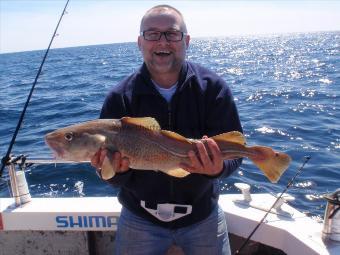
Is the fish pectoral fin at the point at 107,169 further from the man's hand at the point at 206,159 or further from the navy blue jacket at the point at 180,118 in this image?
the man's hand at the point at 206,159

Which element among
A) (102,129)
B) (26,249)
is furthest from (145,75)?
(26,249)

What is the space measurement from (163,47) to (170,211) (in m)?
1.40

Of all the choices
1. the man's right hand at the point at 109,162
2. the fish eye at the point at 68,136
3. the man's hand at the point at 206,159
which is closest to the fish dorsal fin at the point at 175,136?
the man's hand at the point at 206,159

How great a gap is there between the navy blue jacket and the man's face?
13cm

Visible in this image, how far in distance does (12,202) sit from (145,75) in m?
2.28

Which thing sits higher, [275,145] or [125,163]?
[125,163]

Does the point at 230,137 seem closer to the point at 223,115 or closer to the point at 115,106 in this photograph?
the point at 223,115

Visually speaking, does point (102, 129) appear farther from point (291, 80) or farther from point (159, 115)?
point (291, 80)

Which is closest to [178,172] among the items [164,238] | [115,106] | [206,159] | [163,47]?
[206,159]

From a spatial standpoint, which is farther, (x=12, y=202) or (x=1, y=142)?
(x=1, y=142)

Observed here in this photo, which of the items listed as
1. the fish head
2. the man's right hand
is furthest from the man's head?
the man's right hand

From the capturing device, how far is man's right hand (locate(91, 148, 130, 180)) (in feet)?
10.8

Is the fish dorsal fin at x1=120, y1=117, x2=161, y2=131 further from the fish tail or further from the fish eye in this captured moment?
the fish tail

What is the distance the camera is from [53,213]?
4.45 metres
